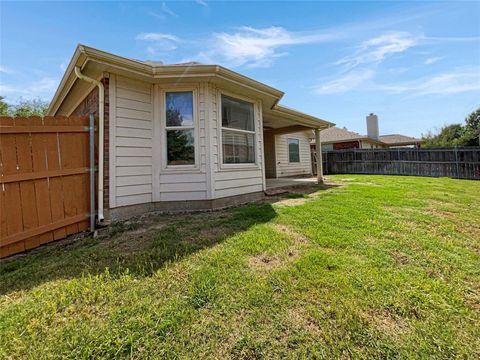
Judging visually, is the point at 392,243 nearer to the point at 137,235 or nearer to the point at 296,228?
the point at 296,228

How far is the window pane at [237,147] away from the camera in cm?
551

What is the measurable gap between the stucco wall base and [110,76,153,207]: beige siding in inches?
5.1

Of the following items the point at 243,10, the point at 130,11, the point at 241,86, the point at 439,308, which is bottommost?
the point at 439,308

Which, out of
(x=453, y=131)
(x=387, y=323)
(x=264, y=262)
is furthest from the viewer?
(x=453, y=131)

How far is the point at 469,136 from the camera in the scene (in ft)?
75.3

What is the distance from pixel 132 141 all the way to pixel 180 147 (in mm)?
975

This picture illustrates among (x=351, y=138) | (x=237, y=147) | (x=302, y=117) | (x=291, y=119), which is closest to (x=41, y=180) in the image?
(x=237, y=147)

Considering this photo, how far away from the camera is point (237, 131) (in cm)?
579

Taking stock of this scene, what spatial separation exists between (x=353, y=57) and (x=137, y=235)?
34.2ft

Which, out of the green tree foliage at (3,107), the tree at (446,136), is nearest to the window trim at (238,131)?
the green tree foliage at (3,107)

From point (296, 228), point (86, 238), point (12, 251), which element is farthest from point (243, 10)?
point (12, 251)

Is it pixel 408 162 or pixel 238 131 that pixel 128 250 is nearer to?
pixel 238 131

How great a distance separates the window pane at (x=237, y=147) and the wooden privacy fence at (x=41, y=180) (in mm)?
2804

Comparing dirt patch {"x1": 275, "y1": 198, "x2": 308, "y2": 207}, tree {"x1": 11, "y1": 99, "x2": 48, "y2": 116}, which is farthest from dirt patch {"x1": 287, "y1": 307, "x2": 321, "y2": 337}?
tree {"x1": 11, "y1": 99, "x2": 48, "y2": 116}
